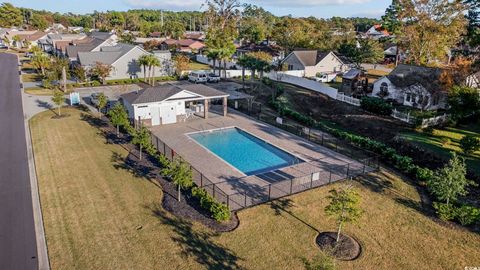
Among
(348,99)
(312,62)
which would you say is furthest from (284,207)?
(312,62)

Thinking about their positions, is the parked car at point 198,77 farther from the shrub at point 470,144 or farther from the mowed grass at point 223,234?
the shrub at point 470,144

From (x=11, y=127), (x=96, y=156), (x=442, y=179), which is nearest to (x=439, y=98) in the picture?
(x=442, y=179)

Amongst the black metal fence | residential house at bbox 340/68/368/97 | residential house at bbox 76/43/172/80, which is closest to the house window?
residential house at bbox 340/68/368/97

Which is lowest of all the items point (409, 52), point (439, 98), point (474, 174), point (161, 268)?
point (161, 268)

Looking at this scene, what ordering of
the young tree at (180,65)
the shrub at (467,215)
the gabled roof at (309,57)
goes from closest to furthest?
the shrub at (467,215), the young tree at (180,65), the gabled roof at (309,57)

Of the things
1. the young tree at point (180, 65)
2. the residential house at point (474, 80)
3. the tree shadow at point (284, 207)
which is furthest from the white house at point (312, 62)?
the tree shadow at point (284, 207)

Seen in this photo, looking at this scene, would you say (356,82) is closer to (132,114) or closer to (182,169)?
(132,114)

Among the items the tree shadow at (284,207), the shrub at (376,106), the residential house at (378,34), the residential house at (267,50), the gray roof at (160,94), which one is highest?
the residential house at (378,34)
